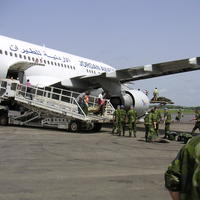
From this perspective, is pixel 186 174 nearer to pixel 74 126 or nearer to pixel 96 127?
pixel 74 126

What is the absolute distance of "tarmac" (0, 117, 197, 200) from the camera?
5397 millimetres

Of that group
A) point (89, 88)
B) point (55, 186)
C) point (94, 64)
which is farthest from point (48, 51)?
point (55, 186)

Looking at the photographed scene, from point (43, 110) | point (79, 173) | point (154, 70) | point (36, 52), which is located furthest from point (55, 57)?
point (79, 173)

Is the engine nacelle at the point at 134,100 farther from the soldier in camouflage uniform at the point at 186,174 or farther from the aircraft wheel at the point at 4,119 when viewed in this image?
the soldier in camouflage uniform at the point at 186,174

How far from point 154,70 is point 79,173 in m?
12.9

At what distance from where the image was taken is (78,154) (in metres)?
9.56

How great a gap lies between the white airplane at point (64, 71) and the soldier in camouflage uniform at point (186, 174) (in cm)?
1572

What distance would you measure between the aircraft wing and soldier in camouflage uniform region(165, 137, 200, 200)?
1572 cm

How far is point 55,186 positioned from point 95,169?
1765mm

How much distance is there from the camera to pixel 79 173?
6.95 m

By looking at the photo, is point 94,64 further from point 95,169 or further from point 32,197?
point 32,197

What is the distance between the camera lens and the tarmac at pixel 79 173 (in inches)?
212

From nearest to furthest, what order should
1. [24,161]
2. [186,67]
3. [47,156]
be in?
1. [24,161]
2. [47,156]
3. [186,67]

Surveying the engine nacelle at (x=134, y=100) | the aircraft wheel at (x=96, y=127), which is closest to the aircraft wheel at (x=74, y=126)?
the aircraft wheel at (x=96, y=127)
